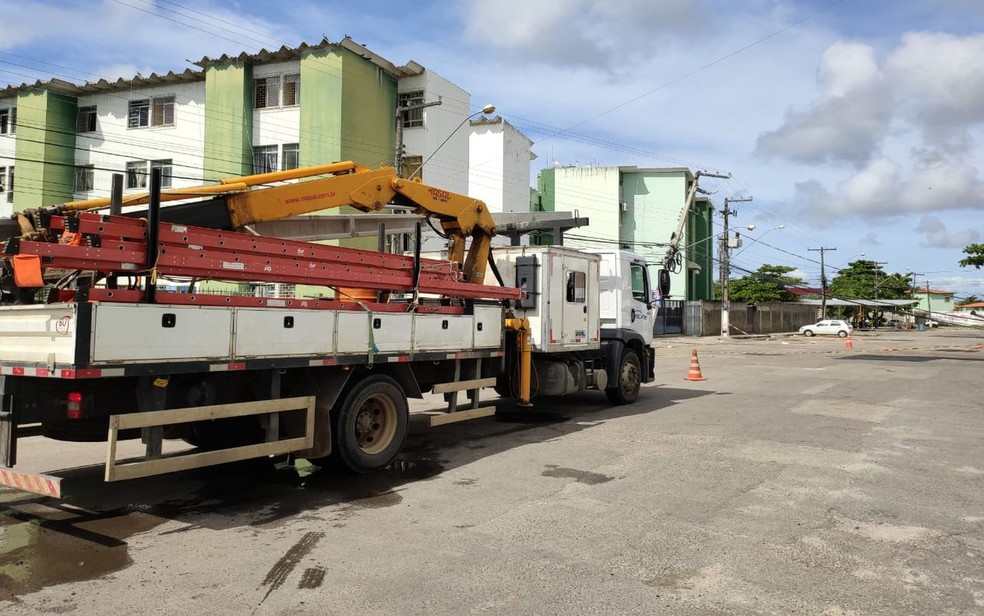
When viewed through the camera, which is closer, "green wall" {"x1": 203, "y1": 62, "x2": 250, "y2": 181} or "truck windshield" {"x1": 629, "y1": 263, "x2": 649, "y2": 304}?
"truck windshield" {"x1": 629, "y1": 263, "x2": 649, "y2": 304}

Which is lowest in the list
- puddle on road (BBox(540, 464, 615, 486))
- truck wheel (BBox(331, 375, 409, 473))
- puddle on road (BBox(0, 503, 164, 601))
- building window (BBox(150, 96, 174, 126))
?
puddle on road (BBox(0, 503, 164, 601))

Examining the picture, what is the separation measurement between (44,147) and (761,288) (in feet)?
204

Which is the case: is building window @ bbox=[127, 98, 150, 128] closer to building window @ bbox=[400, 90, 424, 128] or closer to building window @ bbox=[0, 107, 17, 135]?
building window @ bbox=[0, 107, 17, 135]

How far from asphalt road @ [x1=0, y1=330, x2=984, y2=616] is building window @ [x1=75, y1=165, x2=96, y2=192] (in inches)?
1006

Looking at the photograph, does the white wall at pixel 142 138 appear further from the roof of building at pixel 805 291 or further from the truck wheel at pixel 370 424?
the roof of building at pixel 805 291

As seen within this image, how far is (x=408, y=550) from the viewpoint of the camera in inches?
196

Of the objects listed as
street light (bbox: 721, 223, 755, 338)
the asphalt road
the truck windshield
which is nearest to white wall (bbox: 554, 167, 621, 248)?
street light (bbox: 721, 223, 755, 338)

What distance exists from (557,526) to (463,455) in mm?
2976

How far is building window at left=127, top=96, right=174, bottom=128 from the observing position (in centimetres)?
2878

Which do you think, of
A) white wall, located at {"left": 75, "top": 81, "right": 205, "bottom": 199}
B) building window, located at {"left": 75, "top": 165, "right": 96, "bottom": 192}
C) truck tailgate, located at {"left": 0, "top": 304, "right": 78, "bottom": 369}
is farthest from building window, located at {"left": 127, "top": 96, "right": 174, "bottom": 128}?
truck tailgate, located at {"left": 0, "top": 304, "right": 78, "bottom": 369}

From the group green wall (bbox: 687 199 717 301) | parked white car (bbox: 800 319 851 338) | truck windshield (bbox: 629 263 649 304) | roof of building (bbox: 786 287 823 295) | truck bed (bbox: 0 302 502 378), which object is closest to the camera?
truck bed (bbox: 0 302 502 378)

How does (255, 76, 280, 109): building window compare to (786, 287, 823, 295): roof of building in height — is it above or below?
above

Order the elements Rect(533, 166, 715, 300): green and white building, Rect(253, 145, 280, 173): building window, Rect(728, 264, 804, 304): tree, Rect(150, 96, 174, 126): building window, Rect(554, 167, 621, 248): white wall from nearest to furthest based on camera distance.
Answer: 1. Rect(253, 145, 280, 173): building window
2. Rect(150, 96, 174, 126): building window
3. Rect(554, 167, 621, 248): white wall
4. Rect(533, 166, 715, 300): green and white building
5. Rect(728, 264, 804, 304): tree

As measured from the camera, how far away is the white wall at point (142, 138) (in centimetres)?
2812
